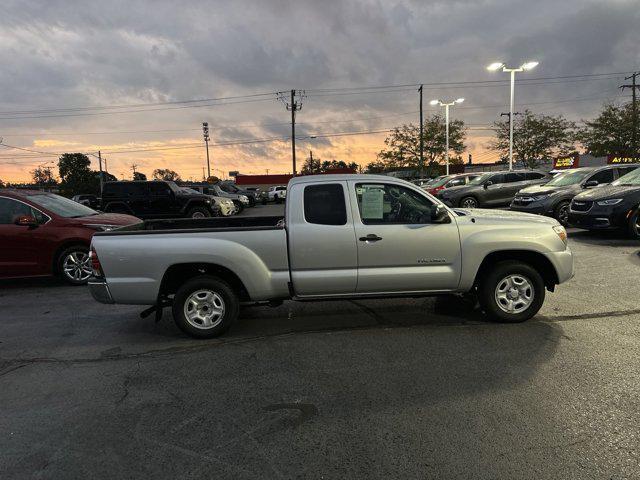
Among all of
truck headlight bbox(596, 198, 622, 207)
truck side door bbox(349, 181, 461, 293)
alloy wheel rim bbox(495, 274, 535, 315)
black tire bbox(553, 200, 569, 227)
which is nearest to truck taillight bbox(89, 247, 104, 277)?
truck side door bbox(349, 181, 461, 293)

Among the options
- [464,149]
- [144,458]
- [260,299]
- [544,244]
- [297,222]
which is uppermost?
[464,149]

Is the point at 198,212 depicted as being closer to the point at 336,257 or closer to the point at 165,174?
the point at 336,257

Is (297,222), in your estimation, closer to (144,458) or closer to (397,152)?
(144,458)

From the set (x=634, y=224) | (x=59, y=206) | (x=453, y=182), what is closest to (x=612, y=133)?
(x=453, y=182)

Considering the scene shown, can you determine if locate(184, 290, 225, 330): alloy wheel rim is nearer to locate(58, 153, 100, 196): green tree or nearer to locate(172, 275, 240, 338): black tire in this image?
locate(172, 275, 240, 338): black tire

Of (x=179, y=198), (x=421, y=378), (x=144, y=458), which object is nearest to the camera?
(x=144, y=458)

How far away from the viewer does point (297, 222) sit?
476 centimetres

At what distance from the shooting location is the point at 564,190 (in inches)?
495

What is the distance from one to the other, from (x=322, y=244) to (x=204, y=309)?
5.00 ft

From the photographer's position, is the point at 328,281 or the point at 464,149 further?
the point at 464,149

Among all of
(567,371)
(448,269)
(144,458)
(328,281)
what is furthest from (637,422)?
(144,458)

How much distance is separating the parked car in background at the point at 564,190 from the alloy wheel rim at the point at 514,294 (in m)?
8.51

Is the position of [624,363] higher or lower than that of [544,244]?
lower

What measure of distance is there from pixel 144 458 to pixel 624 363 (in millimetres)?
4062
